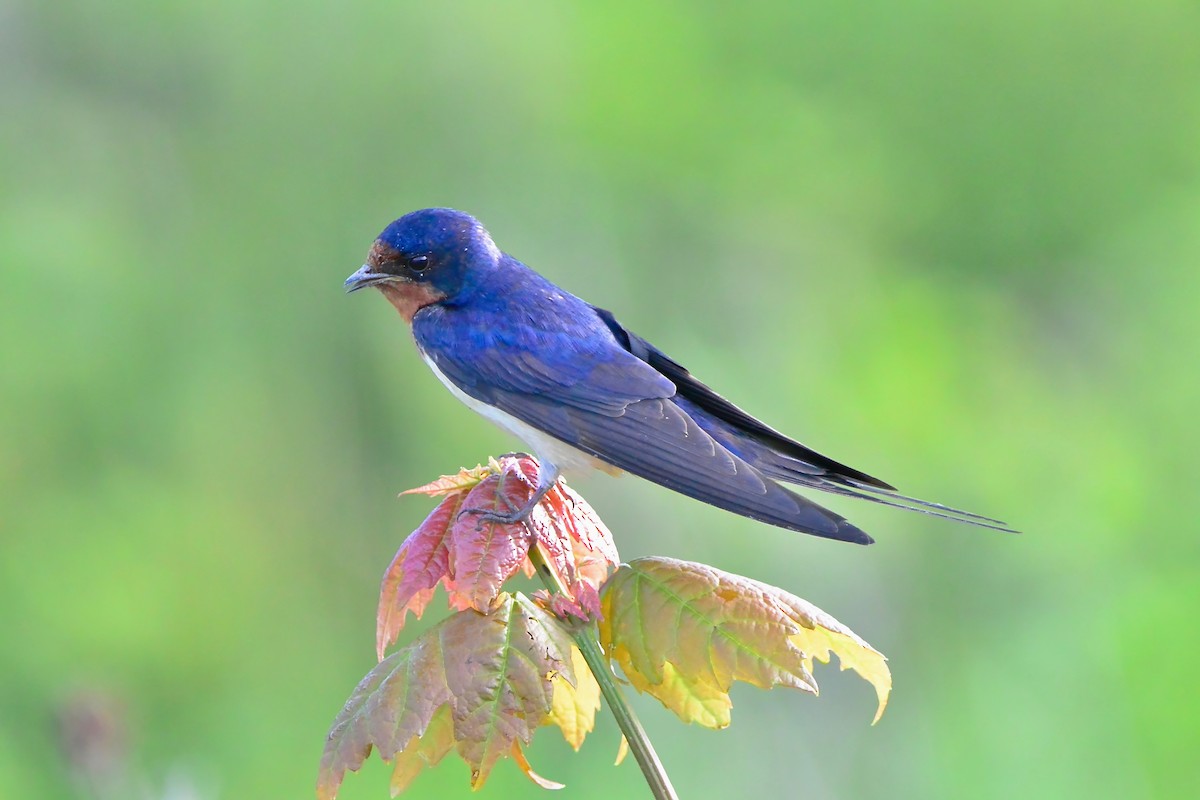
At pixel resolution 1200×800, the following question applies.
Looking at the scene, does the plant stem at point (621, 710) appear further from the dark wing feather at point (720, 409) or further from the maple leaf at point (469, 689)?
the dark wing feather at point (720, 409)

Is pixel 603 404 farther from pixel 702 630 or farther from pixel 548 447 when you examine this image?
pixel 702 630

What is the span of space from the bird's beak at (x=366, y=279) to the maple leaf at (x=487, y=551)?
2.83 ft

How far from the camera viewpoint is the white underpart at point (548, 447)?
233 centimetres

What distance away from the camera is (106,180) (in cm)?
561

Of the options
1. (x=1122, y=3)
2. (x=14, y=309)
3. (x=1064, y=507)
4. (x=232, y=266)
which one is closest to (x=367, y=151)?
(x=232, y=266)

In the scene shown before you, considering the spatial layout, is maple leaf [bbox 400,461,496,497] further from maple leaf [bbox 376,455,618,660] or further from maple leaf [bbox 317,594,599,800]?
maple leaf [bbox 317,594,599,800]

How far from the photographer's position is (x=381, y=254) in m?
2.62

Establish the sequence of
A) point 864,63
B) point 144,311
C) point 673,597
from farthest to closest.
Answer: point 864,63 < point 144,311 < point 673,597

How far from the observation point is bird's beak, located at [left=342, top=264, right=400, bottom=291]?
8.55 feet

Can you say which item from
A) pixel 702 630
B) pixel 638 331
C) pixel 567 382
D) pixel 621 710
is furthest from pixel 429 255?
pixel 638 331

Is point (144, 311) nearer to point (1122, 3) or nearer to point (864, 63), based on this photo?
point (864, 63)

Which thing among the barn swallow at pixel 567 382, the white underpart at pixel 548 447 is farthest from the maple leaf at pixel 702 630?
the white underpart at pixel 548 447

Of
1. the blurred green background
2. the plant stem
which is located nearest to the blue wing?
the plant stem

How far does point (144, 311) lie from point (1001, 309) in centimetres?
379
